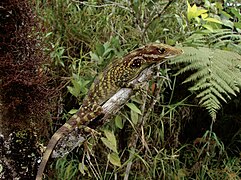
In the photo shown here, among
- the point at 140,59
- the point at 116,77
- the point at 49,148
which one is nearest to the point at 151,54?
the point at 140,59

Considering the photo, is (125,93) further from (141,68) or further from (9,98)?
(9,98)

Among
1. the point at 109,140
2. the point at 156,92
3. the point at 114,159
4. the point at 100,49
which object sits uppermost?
the point at 100,49

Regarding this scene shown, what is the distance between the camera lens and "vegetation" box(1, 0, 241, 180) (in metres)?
2.25

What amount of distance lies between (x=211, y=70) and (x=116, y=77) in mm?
690

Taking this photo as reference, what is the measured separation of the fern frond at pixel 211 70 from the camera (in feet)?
7.36

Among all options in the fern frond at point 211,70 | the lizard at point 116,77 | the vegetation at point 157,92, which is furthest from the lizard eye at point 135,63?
the fern frond at point 211,70

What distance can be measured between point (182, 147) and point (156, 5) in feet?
2.72

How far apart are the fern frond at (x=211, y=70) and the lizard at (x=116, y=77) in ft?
1.54

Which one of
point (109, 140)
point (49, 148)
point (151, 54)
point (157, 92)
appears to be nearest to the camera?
point (49, 148)

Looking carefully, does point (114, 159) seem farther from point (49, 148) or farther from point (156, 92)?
point (49, 148)

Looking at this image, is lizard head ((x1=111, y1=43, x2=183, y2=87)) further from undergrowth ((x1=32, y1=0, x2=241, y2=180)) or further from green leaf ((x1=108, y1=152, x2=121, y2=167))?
green leaf ((x1=108, y1=152, x2=121, y2=167))

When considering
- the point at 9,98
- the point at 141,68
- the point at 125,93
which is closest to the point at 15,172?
the point at 9,98

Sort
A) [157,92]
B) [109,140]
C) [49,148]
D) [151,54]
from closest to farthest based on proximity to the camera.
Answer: [49,148] → [151,54] → [109,140] → [157,92]

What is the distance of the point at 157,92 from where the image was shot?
225 cm
